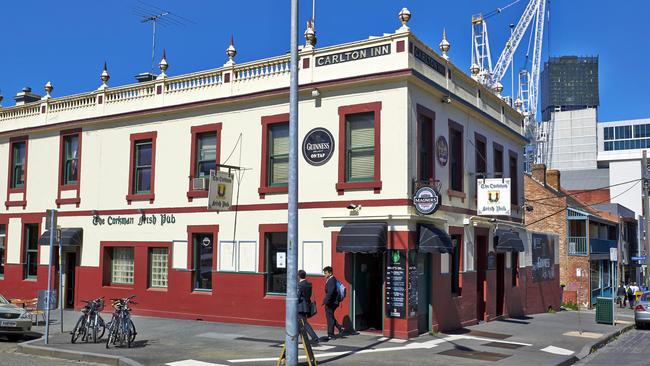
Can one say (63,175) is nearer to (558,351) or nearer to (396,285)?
(396,285)

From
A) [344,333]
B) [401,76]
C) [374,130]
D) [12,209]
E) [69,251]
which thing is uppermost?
[401,76]

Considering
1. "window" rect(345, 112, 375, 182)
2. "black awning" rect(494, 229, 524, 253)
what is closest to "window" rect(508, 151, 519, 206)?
"black awning" rect(494, 229, 524, 253)

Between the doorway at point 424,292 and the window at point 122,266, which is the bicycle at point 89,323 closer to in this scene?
the window at point 122,266

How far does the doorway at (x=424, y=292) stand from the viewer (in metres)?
17.9

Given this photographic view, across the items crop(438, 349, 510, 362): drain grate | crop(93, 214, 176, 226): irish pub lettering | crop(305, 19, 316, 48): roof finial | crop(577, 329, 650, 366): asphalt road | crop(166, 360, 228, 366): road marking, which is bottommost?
crop(577, 329, 650, 366): asphalt road

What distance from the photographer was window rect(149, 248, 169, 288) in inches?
860

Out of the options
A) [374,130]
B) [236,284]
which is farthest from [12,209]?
[374,130]

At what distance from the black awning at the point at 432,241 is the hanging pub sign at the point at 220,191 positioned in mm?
5823

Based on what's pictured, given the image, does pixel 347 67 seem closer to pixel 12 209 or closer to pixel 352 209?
pixel 352 209

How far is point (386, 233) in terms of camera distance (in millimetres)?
17172

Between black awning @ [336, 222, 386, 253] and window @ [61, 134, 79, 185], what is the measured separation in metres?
11.6

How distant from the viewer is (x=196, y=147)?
69.8 ft

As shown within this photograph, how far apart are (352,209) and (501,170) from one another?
8.93 meters

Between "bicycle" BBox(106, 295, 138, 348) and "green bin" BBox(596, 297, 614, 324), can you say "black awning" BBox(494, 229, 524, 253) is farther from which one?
"bicycle" BBox(106, 295, 138, 348)
